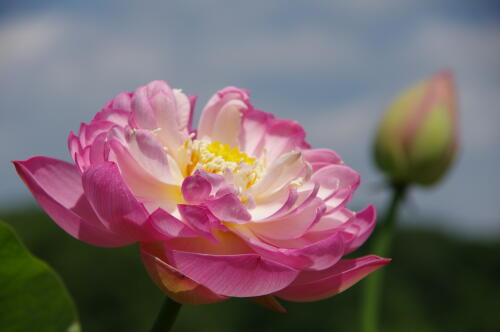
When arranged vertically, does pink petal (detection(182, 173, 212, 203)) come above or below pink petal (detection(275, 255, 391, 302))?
above

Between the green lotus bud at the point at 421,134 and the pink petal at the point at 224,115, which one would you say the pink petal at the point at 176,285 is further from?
the green lotus bud at the point at 421,134

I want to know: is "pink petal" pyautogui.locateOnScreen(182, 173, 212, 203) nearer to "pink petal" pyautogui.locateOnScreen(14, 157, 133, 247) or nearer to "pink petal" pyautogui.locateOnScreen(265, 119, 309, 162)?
"pink petal" pyautogui.locateOnScreen(14, 157, 133, 247)

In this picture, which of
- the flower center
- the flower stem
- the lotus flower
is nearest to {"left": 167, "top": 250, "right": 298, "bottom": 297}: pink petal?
the lotus flower

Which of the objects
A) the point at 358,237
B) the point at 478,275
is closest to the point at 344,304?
the point at 478,275

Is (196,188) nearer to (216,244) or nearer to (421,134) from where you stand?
(216,244)

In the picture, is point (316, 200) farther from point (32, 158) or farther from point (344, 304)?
point (344, 304)
